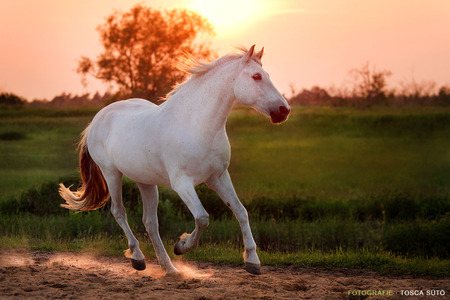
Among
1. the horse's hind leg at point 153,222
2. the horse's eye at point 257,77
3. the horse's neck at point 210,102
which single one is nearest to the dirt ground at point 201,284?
the horse's hind leg at point 153,222

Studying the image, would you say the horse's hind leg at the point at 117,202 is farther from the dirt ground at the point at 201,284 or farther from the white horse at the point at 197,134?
the dirt ground at the point at 201,284

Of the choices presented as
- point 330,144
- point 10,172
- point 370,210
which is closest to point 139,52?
point 10,172

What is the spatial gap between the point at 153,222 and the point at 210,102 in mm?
1653

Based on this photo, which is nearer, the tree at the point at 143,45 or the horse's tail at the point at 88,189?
the horse's tail at the point at 88,189

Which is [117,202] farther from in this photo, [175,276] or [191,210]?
[191,210]

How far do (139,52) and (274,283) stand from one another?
64.4 ft

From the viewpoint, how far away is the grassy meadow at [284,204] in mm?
5963

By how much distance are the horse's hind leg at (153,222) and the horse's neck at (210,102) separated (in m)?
1.22

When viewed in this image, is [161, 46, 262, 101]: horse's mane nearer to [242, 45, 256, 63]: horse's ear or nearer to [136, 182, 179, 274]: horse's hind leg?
[242, 45, 256, 63]: horse's ear

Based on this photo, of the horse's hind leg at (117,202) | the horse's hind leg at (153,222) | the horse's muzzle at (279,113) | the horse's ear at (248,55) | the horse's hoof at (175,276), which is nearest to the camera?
the horse's muzzle at (279,113)

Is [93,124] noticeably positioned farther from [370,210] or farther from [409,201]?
[409,201]

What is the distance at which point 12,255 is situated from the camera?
5363 mm

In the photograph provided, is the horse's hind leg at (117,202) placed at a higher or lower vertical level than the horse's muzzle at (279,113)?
lower

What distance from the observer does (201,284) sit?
13.2ft
